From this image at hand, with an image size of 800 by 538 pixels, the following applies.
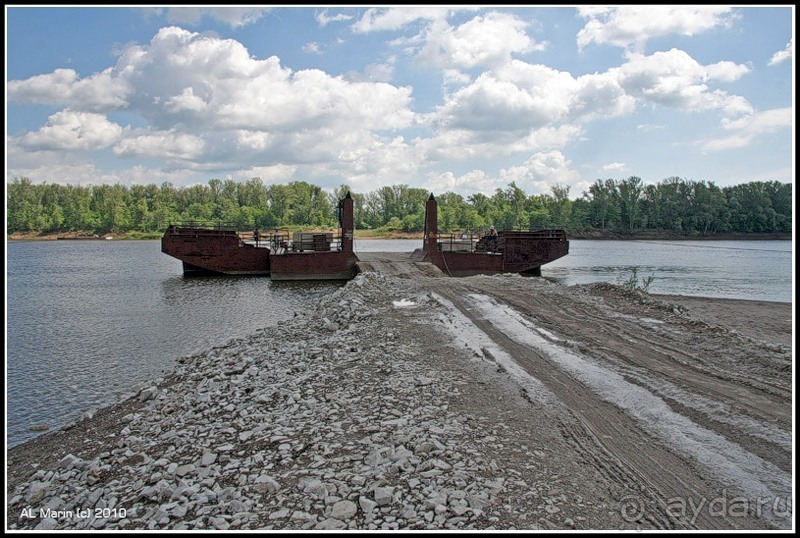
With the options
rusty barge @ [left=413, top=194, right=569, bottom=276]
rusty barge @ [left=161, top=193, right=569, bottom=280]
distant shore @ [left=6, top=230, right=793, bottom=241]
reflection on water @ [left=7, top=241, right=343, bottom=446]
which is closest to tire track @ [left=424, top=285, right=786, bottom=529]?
reflection on water @ [left=7, top=241, right=343, bottom=446]

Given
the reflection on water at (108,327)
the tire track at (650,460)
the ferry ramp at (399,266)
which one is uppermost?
the ferry ramp at (399,266)

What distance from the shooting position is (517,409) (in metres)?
6.01

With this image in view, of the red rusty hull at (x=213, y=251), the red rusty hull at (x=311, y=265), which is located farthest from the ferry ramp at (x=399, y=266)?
the red rusty hull at (x=213, y=251)

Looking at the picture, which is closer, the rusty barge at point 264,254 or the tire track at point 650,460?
the tire track at point 650,460

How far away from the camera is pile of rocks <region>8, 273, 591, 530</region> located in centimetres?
399

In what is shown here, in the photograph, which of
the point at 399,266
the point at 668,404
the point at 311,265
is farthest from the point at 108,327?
the point at 668,404

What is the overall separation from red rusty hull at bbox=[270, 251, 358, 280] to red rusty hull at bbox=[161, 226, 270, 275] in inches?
148

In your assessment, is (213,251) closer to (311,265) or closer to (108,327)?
(311,265)

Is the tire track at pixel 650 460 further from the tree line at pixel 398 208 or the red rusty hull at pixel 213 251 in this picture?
the tree line at pixel 398 208

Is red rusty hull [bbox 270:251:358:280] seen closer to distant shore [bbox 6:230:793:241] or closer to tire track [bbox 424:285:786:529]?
tire track [bbox 424:285:786:529]

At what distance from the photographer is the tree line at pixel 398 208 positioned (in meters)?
115

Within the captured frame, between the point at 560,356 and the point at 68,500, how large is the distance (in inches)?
269

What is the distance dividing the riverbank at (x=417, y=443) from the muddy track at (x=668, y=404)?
3 cm

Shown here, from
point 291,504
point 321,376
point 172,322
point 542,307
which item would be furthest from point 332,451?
point 172,322
